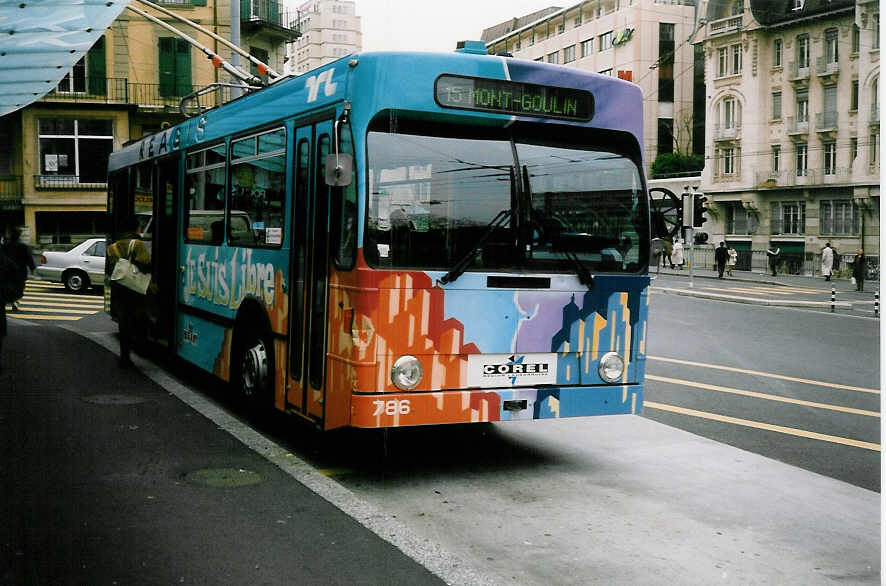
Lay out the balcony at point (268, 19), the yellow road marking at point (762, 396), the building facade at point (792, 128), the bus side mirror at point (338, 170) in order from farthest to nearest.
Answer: the building facade at point (792, 128) → the balcony at point (268, 19) → the yellow road marking at point (762, 396) → the bus side mirror at point (338, 170)

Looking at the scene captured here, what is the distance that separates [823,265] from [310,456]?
42.8 meters

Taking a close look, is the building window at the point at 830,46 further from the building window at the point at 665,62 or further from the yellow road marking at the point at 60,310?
the yellow road marking at the point at 60,310

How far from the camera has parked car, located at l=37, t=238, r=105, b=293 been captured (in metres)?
24.4

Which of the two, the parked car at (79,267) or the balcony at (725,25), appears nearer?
the parked car at (79,267)

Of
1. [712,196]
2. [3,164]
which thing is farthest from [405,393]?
[712,196]

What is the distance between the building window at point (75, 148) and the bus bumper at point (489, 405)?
121ft

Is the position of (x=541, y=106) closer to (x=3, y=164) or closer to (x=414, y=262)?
(x=414, y=262)

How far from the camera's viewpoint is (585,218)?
685 centimetres

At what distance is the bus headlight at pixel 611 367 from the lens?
699 centimetres

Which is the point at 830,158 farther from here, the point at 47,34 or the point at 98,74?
the point at 47,34

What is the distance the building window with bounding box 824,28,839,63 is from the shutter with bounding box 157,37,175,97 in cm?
3516

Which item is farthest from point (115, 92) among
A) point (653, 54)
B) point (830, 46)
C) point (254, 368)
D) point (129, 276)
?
point (653, 54)

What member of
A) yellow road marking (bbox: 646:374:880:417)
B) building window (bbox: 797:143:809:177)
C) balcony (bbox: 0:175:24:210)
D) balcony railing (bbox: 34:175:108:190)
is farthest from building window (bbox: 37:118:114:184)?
building window (bbox: 797:143:809:177)

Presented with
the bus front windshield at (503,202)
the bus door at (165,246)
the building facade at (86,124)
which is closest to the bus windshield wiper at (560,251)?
the bus front windshield at (503,202)
